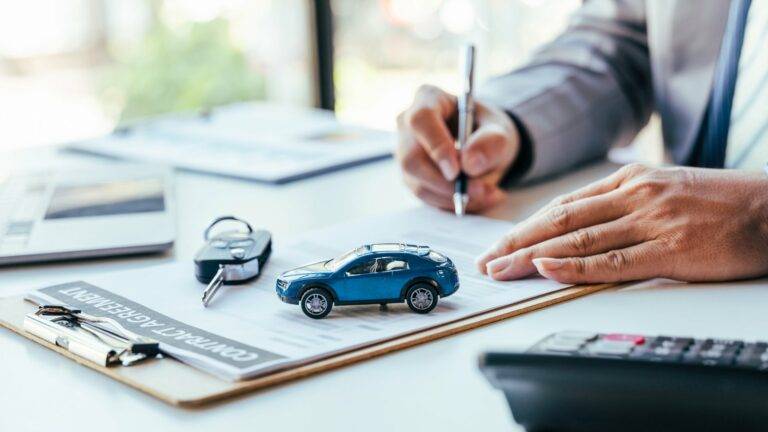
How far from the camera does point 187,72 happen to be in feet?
16.0

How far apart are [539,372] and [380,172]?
85cm

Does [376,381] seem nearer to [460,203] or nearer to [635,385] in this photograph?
[635,385]

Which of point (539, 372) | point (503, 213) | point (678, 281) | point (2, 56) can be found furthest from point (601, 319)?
point (2, 56)

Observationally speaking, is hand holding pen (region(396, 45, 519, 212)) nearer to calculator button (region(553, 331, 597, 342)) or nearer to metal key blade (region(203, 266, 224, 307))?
metal key blade (region(203, 266, 224, 307))

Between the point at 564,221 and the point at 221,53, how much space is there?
4108mm

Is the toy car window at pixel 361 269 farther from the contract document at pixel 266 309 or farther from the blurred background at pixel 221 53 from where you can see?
the blurred background at pixel 221 53

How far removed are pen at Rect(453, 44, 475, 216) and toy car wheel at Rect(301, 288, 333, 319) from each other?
36cm

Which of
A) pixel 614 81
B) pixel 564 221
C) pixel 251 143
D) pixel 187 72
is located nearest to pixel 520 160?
pixel 614 81

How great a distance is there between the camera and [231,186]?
1.31 m

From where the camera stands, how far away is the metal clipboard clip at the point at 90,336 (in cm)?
70

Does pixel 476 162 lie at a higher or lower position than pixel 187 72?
lower

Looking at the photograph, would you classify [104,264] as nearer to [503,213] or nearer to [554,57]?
[503,213]

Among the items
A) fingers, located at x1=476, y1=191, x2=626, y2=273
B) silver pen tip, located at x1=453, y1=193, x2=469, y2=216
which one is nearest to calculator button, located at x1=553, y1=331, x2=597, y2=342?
fingers, located at x1=476, y1=191, x2=626, y2=273

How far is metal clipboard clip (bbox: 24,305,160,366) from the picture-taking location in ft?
2.30
